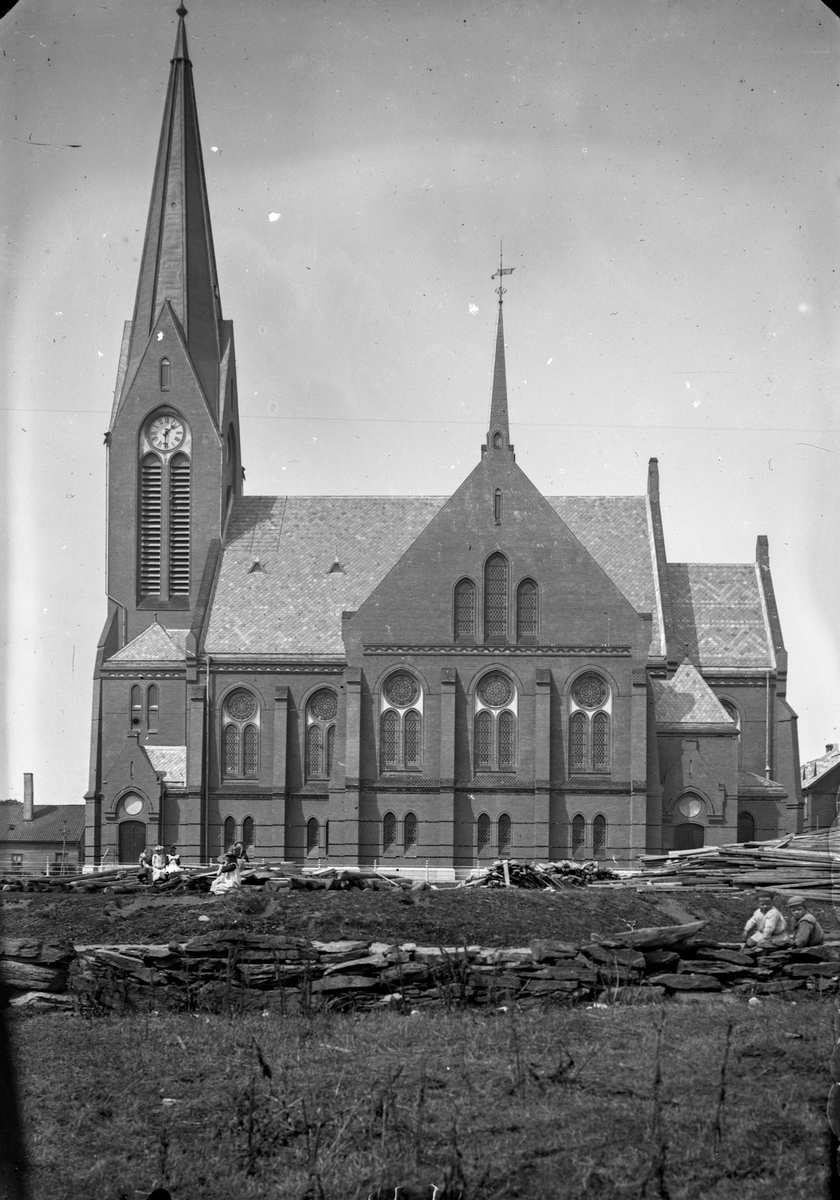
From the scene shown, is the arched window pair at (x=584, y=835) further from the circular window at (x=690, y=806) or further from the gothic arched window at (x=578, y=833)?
the circular window at (x=690, y=806)

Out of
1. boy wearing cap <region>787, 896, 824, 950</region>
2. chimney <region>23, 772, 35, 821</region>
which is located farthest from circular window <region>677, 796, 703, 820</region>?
chimney <region>23, 772, 35, 821</region>

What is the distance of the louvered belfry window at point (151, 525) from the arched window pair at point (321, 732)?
9737 millimetres

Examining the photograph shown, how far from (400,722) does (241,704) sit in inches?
286

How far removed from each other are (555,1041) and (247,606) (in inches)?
1841

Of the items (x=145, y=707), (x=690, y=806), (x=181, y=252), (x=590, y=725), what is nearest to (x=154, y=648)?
(x=145, y=707)

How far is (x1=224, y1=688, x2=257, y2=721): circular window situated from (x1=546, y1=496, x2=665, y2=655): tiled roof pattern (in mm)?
15701

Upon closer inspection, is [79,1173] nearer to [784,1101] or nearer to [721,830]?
[784,1101]

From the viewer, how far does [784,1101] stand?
13.1 metres

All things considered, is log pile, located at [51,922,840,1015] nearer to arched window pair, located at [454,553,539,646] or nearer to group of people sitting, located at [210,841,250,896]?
group of people sitting, located at [210,841,250,896]

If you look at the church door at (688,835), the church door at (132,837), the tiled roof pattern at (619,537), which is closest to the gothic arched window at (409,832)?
the church door at (688,835)

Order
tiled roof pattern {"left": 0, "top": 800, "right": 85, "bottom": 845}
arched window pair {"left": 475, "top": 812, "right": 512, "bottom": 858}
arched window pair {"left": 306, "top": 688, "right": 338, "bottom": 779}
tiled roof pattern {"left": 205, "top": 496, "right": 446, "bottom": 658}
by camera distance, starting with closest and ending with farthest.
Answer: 1. arched window pair {"left": 475, "top": 812, "right": 512, "bottom": 858}
2. arched window pair {"left": 306, "top": 688, "right": 338, "bottom": 779}
3. tiled roof pattern {"left": 205, "top": 496, "right": 446, "bottom": 658}
4. tiled roof pattern {"left": 0, "top": 800, "right": 85, "bottom": 845}

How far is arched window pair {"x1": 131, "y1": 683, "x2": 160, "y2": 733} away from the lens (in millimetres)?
59406

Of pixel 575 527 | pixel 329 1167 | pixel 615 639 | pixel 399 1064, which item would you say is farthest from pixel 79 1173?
pixel 575 527

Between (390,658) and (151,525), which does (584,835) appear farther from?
(151,525)
